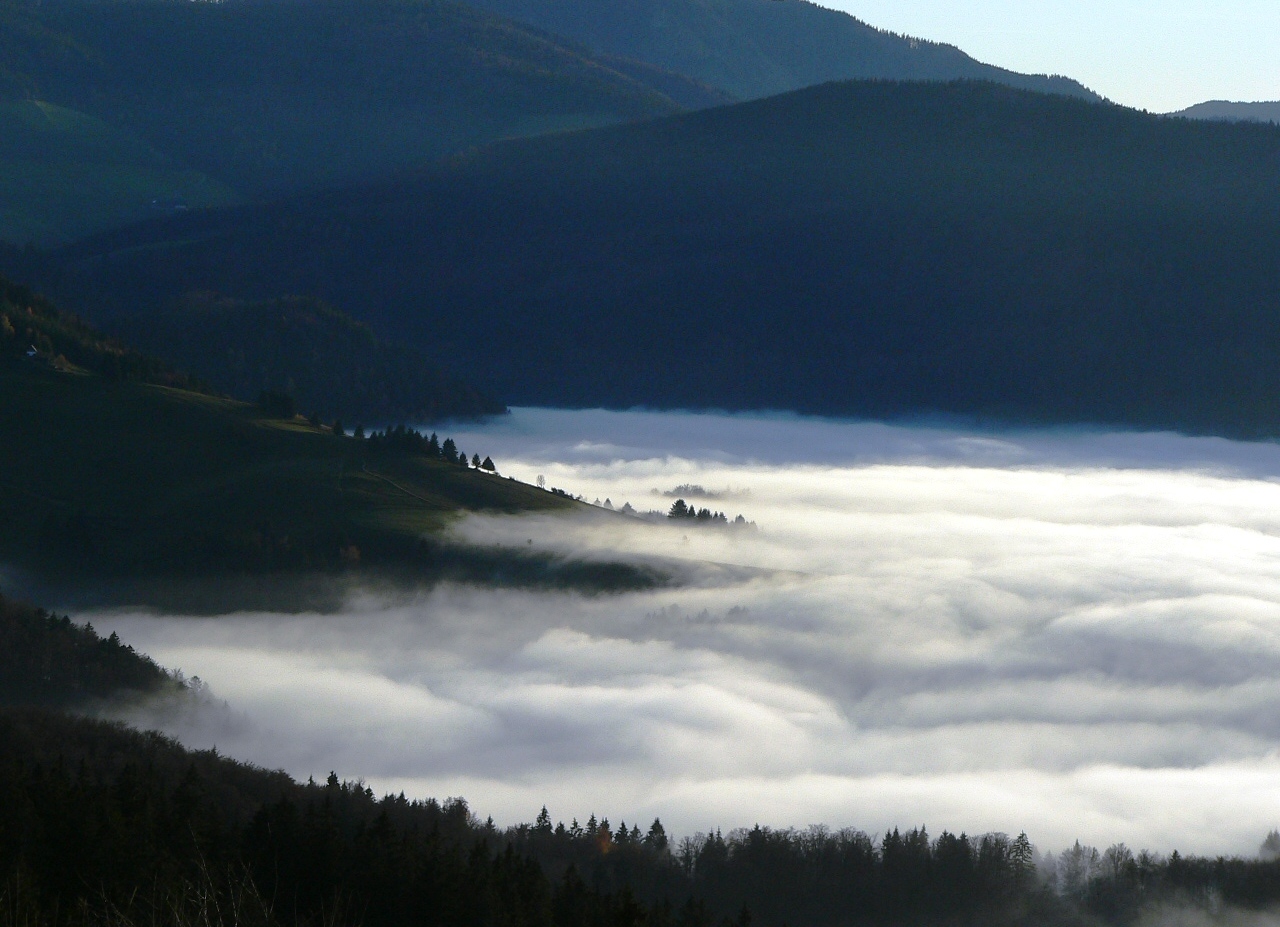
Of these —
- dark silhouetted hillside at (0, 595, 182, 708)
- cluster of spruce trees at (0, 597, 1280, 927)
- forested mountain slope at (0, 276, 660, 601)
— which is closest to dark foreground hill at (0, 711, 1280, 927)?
cluster of spruce trees at (0, 597, 1280, 927)

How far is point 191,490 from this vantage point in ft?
520

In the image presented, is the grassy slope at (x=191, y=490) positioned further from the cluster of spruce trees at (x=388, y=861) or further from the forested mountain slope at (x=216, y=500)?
the cluster of spruce trees at (x=388, y=861)

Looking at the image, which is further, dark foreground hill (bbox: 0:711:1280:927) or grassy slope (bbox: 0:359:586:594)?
grassy slope (bbox: 0:359:586:594)

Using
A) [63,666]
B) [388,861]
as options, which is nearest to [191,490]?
[63,666]

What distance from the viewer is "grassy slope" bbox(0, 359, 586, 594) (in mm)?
151375

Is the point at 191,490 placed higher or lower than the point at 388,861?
higher

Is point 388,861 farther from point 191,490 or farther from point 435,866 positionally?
point 191,490

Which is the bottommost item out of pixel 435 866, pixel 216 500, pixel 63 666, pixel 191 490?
pixel 435 866

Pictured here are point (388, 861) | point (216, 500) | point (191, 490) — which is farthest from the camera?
point (191, 490)

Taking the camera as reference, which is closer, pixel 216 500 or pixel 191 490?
pixel 216 500

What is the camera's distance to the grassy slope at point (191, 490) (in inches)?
5960

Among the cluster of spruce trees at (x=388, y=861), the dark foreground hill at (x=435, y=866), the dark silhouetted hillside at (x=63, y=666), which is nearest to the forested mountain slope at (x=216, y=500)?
the cluster of spruce trees at (x=388, y=861)

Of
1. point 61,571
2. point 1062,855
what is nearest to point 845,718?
point 1062,855

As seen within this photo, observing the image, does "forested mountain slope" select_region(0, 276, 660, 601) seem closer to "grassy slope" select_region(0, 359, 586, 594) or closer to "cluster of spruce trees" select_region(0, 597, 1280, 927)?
"grassy slope" select_region(0, 359, 586, 594)
